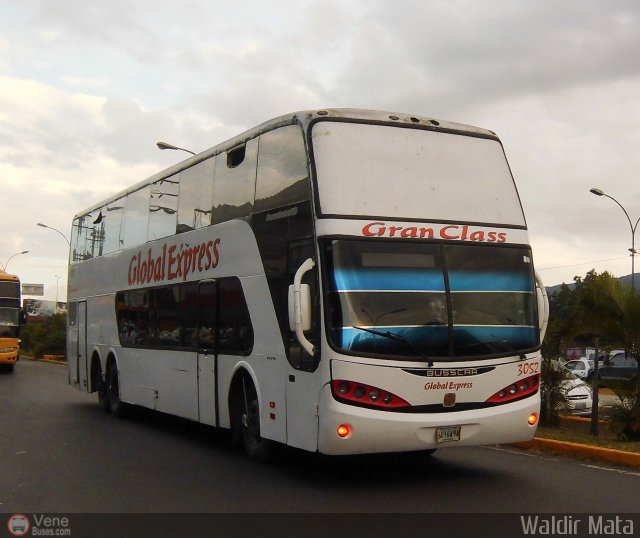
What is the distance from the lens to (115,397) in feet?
55.8

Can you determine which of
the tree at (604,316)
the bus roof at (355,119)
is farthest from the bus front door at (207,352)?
the tree at (604,316)

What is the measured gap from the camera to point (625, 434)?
1333cm

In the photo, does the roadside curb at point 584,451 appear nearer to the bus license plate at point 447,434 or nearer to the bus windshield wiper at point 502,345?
the bus windshield wiper at point 502,345

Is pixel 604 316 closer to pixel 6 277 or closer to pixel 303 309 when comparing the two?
pixel 303 309

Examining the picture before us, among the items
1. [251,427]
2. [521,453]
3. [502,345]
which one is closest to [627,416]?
[521,453]

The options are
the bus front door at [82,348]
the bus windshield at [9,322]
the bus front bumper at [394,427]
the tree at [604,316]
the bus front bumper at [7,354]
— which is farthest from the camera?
the bus front bumper at [7,354]

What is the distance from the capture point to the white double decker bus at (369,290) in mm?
8578

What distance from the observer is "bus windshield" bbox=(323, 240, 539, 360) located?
8617 mm

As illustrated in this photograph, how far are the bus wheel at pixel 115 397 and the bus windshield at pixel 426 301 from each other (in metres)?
8.98

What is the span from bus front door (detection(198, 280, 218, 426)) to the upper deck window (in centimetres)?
323

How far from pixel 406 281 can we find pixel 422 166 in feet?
4.70

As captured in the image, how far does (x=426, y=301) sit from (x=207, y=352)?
4.05m

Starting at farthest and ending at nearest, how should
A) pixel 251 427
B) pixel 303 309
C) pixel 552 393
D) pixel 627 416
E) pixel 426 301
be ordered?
pixel 552 393, pixel 627 416, pixel 251 427, pixel 426 301, pixel 303 309

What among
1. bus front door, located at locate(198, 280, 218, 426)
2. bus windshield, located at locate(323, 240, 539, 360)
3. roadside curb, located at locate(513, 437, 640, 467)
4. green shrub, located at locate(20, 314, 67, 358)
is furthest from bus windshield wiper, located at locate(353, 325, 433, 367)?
green shrub, located at locate(20, 314, 67, 358)
